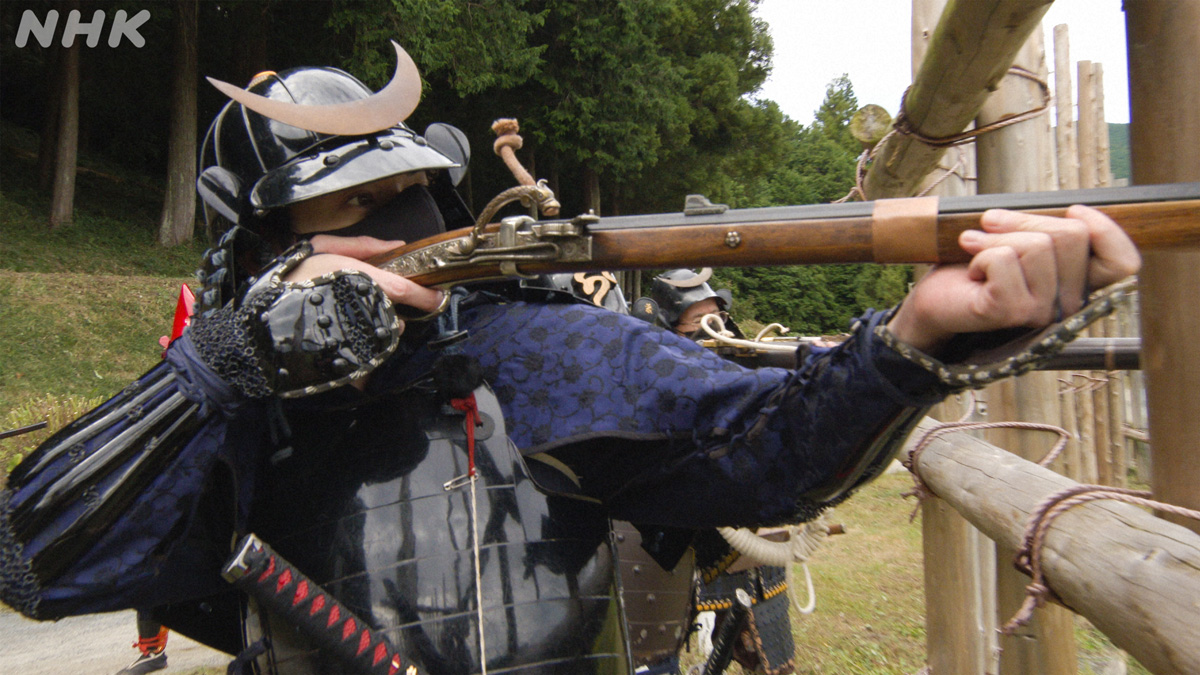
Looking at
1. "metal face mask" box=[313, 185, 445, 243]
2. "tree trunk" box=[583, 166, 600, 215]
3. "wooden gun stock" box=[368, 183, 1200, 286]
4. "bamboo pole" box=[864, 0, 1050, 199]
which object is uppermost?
"tree trunk" box=[583, 166, 600, 215]

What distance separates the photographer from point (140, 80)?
18.5m

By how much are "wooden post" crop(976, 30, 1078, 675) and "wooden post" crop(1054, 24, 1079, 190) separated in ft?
9.93

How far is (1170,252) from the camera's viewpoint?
143cm

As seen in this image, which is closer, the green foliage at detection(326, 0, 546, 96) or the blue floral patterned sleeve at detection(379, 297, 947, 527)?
the blue floral patterned sleeve at detection(379, 297, 947, 527)

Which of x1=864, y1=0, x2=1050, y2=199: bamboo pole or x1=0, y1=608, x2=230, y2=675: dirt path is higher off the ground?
x1=864, y1=0, x2=1050, y2=199: bamboo pole

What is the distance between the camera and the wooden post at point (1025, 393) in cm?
222

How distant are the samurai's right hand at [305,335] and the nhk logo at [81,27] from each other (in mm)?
13408

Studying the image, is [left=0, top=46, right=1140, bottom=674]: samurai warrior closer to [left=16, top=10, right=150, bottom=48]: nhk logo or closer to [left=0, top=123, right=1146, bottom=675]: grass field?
[left=0, top=123, right=1146, bottom=675]: grass field

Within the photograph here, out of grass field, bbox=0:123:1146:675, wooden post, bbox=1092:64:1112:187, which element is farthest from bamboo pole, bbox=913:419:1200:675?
wooden post, bbox=1092:64:1112:187

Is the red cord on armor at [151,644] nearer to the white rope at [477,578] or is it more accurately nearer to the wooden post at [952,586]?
the white rope at [477,578]

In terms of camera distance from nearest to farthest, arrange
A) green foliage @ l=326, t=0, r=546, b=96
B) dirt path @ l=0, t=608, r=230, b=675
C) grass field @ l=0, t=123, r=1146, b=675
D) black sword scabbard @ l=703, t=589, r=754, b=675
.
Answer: black sword scabbard @ l=703, t=589, r=754, b=675, dirt path @ l=0, t=608, r=230, b=675, grass field @ l=0, t=123, r=1146, b=675, green foliage @ l=326, t=0, r=546, b=96

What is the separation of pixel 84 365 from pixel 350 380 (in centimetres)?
994

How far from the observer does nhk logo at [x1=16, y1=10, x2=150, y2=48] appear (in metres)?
13.4

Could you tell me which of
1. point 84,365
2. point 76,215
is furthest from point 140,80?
point 84,365
